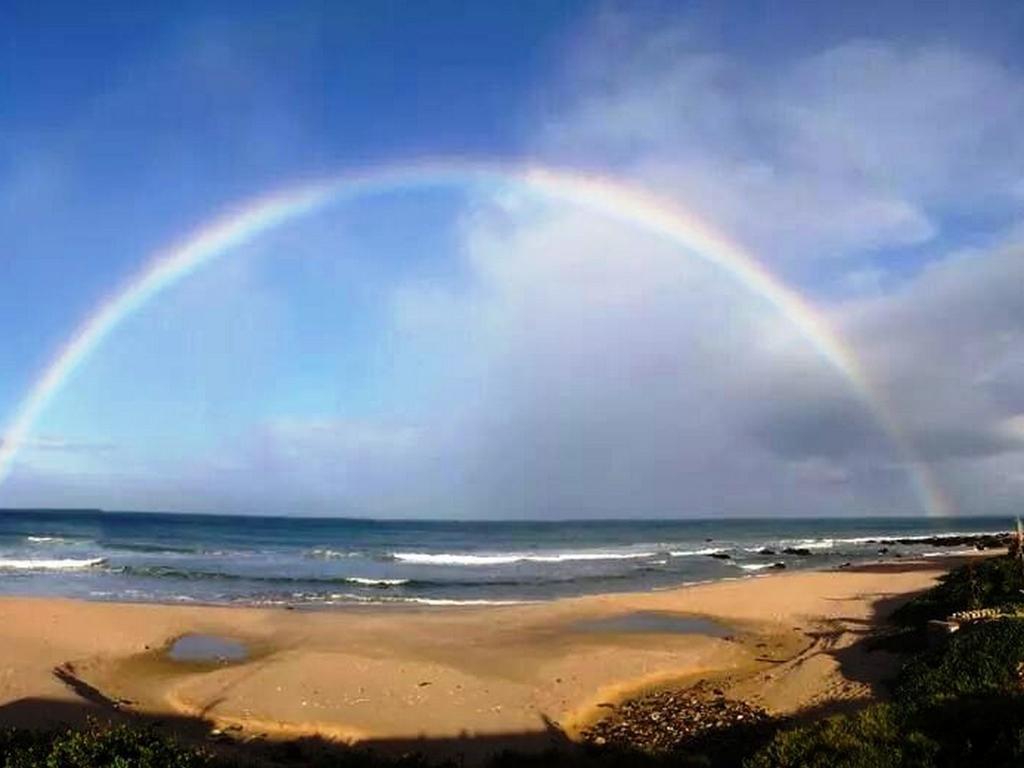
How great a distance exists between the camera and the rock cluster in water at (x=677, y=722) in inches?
477

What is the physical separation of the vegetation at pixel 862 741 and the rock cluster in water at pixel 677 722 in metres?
0.24

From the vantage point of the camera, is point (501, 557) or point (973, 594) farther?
point (501, 557)

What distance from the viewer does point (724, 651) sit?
20.3m

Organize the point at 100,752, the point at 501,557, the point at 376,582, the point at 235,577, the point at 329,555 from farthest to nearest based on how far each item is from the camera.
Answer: the point at 501,557, the point at 329,555, the point at 235,577, the point at 376,582, the point at 100,752

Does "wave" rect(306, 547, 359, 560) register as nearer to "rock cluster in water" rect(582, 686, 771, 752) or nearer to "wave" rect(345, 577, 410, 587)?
"wave" rect(345, 577, 410, 587)

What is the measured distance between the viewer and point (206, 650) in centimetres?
2058

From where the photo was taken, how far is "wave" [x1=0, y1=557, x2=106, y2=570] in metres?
45.1

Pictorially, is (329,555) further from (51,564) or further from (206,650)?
(206,650)

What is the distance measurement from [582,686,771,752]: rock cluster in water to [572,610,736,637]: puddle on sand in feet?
26.1

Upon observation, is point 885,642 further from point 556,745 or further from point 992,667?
point 556,745

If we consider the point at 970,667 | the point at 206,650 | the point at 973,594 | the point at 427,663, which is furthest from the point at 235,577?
the point at 970,667

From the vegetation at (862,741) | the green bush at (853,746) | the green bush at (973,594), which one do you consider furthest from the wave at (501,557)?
the green bush at (853,746)

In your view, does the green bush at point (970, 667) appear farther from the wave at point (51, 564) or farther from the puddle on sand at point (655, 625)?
the wave at point (51, 564)

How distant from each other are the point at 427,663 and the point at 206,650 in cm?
589
